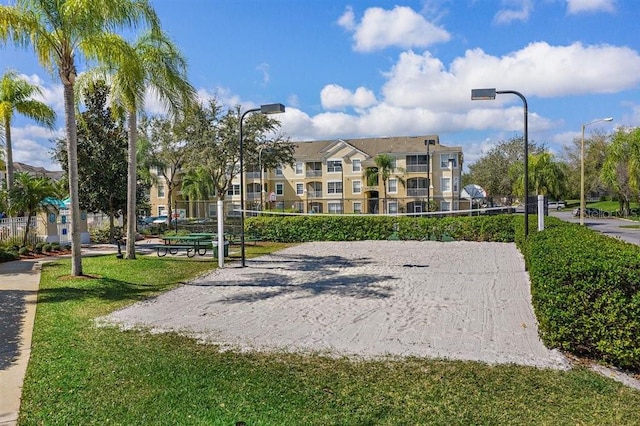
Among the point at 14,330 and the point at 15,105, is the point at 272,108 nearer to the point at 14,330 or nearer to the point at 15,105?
the point at 14,330

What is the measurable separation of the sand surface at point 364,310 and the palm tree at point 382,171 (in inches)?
1328

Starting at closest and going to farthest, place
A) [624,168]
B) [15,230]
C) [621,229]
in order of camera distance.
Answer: [15,230]
[621,229]
[624,168]

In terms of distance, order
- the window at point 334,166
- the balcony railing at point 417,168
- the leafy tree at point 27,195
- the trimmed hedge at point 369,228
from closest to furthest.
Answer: the leafy tree at point 27,195
the trimmed hedge at point 369,228
the balcony railing at point 417,168
the window at point 334,166

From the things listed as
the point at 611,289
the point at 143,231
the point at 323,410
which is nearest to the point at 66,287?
the point at 323,410

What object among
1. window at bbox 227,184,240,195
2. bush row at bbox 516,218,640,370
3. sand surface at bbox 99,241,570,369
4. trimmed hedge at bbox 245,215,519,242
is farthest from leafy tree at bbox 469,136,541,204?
bush row at bbox 516,218,640,370

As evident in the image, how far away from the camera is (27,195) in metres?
18.1

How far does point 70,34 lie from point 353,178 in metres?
43.6

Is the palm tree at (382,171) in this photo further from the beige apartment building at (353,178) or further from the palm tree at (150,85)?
the palm tree at (150,85)

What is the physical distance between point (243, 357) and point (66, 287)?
262 inches

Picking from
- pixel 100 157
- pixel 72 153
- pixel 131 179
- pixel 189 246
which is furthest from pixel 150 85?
pixel 100 157

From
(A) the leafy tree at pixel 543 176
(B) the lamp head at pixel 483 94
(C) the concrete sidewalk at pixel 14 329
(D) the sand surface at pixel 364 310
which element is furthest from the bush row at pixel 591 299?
(A) the leafy tree at pixel 543 176

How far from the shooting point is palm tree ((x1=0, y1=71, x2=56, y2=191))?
19.8 metres

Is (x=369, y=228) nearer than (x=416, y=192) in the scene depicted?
Yes

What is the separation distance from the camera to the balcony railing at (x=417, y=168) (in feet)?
165
